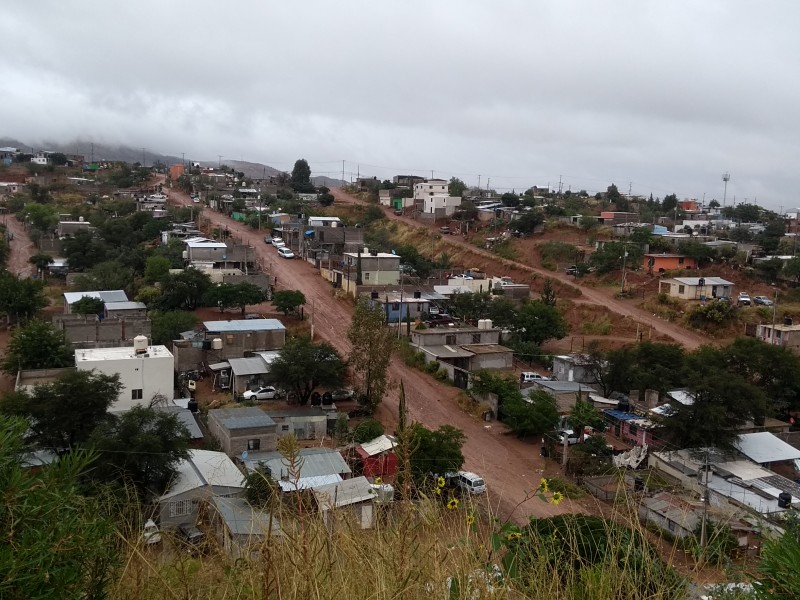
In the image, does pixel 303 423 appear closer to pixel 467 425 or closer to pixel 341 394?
pixel 341 394

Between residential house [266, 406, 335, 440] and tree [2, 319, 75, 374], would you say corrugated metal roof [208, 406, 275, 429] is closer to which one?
residential house [266, 406, 335, 440]

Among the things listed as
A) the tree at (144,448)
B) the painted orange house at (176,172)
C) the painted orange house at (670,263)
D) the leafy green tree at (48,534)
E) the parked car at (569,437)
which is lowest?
the parked car at (569,437)

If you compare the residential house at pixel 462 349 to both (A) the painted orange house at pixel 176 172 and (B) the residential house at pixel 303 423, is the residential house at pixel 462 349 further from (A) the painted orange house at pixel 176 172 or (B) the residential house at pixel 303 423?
(A) the painted orange house at pixel 176 172

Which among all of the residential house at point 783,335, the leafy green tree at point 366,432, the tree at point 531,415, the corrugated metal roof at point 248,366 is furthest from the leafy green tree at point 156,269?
the residential house at point 783,335

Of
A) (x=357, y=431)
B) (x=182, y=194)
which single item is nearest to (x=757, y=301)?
(x=357, y=431)

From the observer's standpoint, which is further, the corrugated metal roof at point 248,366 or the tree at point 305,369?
the corrugated metal roof at point 248,366

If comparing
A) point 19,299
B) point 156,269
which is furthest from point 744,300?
point 19,299
